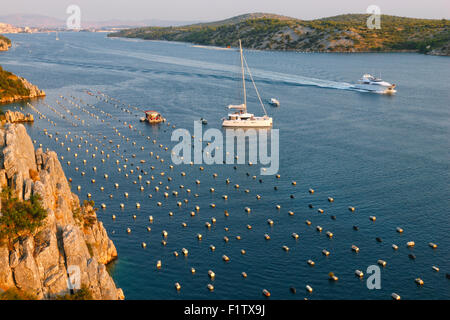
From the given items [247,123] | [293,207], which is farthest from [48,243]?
[247,123]

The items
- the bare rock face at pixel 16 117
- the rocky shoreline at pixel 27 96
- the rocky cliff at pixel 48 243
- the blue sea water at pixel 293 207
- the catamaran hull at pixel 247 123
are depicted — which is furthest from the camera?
the rocky shoreline at pixel 27 96

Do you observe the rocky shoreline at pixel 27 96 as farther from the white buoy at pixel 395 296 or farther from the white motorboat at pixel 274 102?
the white buoy at pixel 395 296

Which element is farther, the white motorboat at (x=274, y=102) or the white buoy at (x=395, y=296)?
the white motorboat at (x=274, y=102)

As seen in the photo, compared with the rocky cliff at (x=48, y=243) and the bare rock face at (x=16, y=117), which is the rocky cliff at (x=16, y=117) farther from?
the rocky cliff at (x=48, y=243)

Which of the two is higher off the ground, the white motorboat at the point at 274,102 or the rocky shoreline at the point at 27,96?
the rocky shoreline at the point at 27,96

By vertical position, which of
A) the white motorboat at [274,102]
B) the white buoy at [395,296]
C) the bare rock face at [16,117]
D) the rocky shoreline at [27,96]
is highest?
the rocky shoreline at [27,96]

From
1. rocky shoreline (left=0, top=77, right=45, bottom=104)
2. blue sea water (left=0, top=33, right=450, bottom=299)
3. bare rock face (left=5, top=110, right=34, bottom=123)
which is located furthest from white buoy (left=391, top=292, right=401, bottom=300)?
rocky shoreline (left=0, top=77, right=45, bottom=104)

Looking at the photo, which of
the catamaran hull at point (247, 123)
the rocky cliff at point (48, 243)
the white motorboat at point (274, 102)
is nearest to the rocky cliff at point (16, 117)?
the catamaran hull at point (247, 123)

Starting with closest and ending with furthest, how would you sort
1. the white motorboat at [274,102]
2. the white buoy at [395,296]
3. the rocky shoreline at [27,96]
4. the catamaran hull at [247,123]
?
the white buoy at [395,296] → the catamaran hull at [247,123] → the white motorboat at [274,102] → the rocky shoreline at [27,96]
